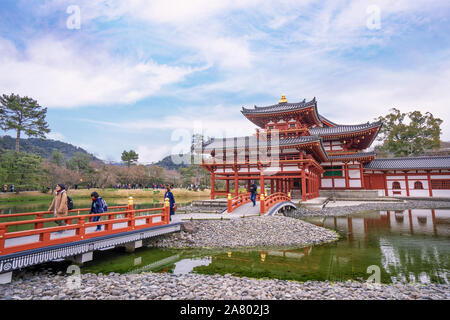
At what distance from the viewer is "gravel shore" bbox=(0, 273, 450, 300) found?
201 inches

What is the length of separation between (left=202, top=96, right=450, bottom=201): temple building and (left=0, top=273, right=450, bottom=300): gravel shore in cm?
1477

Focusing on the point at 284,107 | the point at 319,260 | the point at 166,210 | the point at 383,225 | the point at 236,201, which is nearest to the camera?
the point at 319,260

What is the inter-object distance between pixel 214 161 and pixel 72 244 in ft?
53.0

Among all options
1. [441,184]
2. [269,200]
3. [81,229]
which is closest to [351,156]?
[441,184]

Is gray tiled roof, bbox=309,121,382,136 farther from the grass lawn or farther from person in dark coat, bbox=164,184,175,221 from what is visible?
person in dark coat, bbox=164,184,175,221

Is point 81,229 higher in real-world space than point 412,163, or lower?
lower

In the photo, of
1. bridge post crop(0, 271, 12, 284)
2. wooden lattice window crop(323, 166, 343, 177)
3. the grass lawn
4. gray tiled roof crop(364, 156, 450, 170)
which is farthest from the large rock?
the grass lawn

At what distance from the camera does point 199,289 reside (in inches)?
216

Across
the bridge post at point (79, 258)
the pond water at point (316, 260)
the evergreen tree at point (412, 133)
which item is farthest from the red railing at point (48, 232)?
the evergreen tree at point (412, 133)

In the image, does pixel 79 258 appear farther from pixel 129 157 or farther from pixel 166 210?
pixel 129 157

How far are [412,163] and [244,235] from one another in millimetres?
29260

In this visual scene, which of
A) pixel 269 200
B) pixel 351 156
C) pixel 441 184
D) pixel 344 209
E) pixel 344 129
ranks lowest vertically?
pixel 344 209
